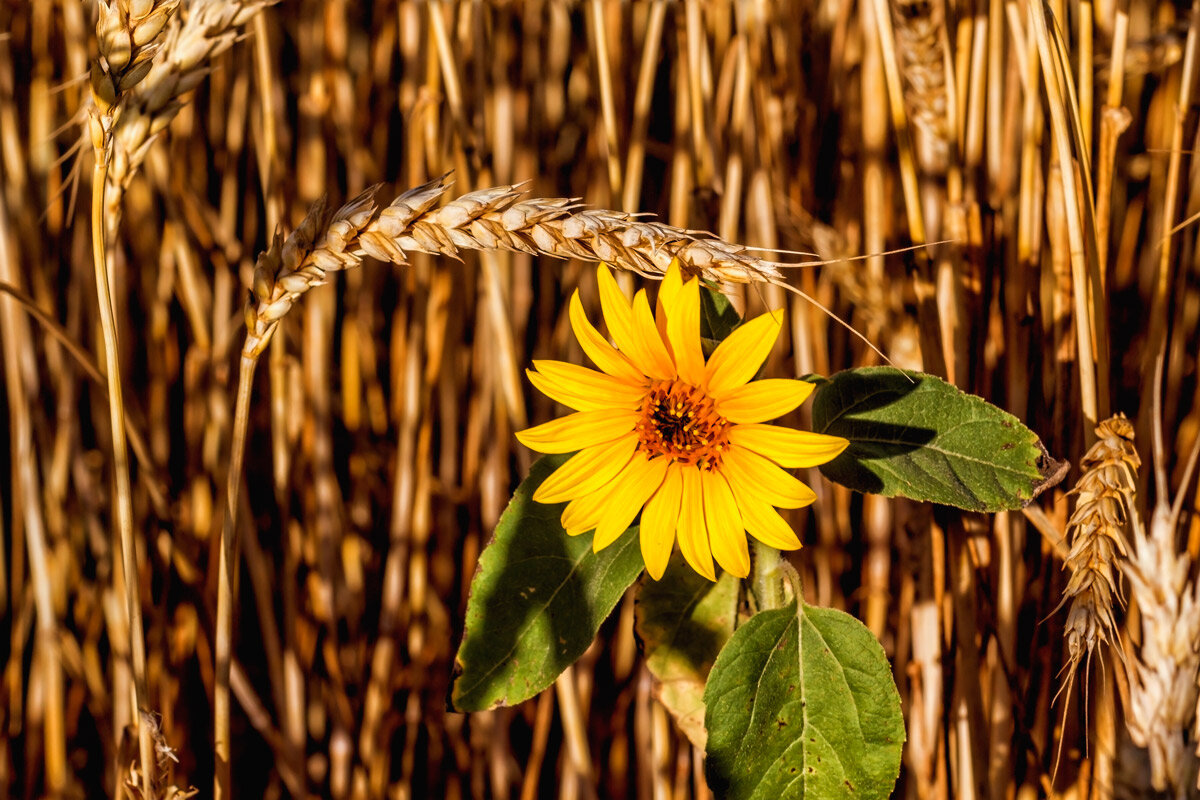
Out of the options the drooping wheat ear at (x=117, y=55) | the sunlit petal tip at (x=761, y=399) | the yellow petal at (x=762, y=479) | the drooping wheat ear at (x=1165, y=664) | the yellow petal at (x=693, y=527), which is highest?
the drooping wheat ear at (x=117, y=55)

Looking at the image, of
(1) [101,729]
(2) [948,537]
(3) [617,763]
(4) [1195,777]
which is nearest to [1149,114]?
(2) [948,537]

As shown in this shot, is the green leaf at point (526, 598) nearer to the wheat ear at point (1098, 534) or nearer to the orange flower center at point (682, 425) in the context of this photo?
the orange flower center at point (682, 425)

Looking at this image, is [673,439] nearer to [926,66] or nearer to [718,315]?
[718,315]

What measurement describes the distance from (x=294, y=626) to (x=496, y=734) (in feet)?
0.90

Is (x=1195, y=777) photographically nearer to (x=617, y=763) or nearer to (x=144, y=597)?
(x=617, y=763)

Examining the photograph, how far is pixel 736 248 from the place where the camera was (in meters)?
0.51

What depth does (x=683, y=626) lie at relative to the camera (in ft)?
2.23

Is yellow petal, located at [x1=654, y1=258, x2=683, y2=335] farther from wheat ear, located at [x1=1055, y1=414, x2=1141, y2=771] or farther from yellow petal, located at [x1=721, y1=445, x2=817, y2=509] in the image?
wheat ear, located at [x1=1055, y1=414, x2=1141, y2=771]

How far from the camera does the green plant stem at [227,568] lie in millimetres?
570

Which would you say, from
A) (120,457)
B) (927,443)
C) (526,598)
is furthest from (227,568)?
(927,443)

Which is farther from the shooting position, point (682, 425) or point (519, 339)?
point (519, 339)

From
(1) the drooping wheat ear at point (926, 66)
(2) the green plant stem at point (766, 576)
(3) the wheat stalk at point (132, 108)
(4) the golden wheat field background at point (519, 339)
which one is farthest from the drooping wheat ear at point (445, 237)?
(1) the drooping wheat ear at point (926, 66)

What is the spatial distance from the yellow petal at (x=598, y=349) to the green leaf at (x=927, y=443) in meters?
0.16

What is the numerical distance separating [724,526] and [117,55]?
500 mm
